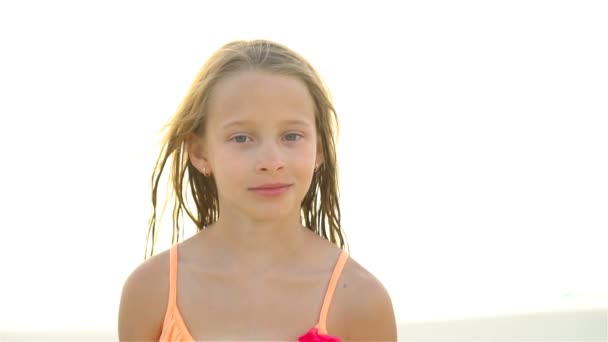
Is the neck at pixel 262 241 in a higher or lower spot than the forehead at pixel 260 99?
lower

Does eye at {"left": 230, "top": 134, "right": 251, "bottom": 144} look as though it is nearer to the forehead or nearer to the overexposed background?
the forehead

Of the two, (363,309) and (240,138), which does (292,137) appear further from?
(363,309)

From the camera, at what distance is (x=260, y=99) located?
7.01 feet

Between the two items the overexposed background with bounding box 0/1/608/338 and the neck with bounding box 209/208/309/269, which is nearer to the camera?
the neck with bounding box 209/208/309/269

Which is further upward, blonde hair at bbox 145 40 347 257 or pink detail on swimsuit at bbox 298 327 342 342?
blonde hair at bbox 145 40 347 257

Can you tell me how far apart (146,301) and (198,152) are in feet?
1.22

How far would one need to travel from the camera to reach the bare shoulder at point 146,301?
2258mm

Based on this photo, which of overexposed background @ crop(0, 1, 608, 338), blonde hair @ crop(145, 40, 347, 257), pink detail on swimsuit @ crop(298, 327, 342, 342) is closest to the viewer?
pink detail on swimsuit @ crop(298, 327, 342, 342)

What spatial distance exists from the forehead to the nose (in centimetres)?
7

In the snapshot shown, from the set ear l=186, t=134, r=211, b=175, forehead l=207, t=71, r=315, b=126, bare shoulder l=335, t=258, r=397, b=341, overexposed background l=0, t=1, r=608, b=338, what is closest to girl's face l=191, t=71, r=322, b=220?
forehead l=207, t=71, r=315, b=126

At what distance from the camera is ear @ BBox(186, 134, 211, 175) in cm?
231

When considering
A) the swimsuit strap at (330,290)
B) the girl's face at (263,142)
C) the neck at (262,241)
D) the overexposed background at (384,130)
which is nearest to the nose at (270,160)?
the girl's face at (263,142)

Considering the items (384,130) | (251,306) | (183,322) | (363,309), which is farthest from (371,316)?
(384,130)

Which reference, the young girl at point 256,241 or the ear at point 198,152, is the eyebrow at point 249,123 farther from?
the ear at point 198,152
